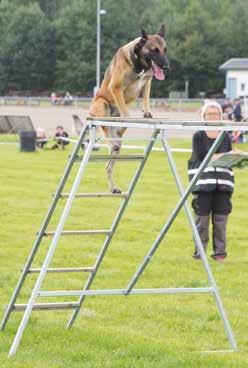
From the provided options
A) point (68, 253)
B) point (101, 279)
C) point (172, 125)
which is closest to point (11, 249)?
point (68, 253)

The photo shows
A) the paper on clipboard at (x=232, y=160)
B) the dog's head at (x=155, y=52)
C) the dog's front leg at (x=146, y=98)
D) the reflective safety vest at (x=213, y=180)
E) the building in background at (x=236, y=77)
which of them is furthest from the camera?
the building in background at (x=236, y=77)

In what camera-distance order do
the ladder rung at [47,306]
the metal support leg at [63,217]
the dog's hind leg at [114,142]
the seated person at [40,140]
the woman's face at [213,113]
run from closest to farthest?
1. the metal support leg at [63,217]
2. the ladder rung at [47,306]
3. the dog's hind leg at [114,142]
4. the woman's face at [213,113]
5. the seated person at [40,140]

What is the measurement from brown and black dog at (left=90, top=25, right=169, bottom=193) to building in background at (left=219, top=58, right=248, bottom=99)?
61883mm

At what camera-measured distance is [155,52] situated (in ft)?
Result: 27.3

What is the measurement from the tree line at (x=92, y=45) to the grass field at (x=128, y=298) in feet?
212

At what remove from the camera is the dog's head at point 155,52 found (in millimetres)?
8312

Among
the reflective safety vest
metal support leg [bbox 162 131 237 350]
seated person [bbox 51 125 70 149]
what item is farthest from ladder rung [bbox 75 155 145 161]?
seated person [bbox 51 125 70 149]

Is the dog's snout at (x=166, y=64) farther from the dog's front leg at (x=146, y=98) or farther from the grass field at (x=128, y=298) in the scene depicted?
the grass field at (x=128, y=298)

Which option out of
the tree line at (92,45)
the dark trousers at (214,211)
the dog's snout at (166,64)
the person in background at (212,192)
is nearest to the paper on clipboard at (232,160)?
the dog's snout at (166,64)

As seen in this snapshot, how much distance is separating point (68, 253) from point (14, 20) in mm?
82212

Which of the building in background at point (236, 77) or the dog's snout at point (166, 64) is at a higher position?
the dog's snout at point (166, 64)

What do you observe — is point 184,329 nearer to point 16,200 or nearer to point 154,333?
point 154,333

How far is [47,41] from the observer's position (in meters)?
91.8

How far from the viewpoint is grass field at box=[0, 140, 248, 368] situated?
8625 millimetres
